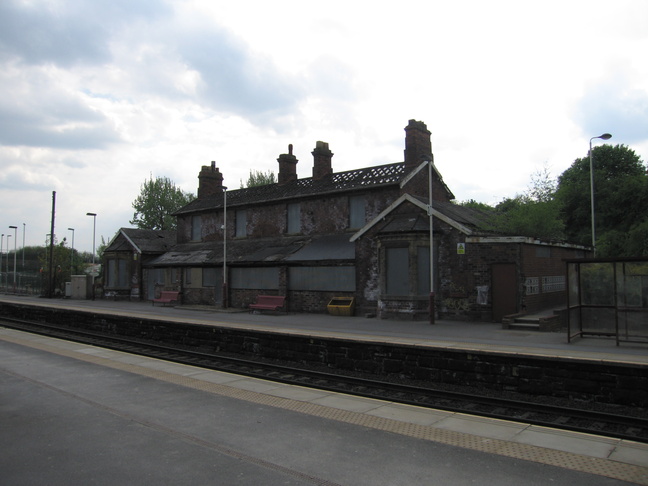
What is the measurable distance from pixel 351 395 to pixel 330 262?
1474 centimetres

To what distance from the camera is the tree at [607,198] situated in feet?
90.6

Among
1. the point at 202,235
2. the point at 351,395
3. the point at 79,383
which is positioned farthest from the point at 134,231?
the point at 351,395

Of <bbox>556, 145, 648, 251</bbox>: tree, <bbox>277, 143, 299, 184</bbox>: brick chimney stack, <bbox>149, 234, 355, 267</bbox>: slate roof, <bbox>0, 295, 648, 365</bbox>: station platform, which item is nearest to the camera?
<bbox>0, 295, 648, 365</bbox>: station platform

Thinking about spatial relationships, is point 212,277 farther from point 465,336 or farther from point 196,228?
point 465,336

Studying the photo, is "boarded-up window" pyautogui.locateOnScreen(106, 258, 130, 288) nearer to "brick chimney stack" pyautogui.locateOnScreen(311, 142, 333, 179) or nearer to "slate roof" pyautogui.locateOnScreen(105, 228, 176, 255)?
"slate roof" pyautogui.locateOnScreen(105, 228, 176, 255)

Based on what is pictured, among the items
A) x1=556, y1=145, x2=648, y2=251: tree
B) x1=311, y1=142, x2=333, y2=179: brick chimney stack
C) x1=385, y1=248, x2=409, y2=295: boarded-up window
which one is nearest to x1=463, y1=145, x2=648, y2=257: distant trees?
x1=556, y1=145, x2=648, y2=251: tree

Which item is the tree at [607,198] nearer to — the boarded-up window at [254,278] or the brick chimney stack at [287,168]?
the boarded-up window at [254,278]

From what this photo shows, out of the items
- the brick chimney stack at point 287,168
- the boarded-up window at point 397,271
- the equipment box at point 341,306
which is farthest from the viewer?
the brick chimney stack at point 287,168

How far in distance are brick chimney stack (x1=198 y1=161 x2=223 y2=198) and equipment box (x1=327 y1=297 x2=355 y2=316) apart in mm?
18472

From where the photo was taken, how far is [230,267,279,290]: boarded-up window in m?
26.6

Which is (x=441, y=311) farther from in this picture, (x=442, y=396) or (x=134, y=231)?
(x=134, y=231)

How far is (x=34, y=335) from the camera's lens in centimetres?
1905

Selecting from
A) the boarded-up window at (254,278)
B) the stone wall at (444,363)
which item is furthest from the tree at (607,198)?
the stone wall at (444,363)

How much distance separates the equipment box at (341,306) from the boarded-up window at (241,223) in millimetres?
10475
